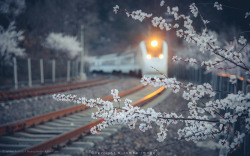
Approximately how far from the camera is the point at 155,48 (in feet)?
42.5

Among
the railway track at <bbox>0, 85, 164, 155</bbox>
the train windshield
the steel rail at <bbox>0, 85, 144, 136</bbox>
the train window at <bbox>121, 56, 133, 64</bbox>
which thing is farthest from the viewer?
the train window at <bbox>121, 56, 133, 64</bbox>

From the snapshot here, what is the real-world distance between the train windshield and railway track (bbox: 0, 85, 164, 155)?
7723 mm

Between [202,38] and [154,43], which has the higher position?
[154,43]

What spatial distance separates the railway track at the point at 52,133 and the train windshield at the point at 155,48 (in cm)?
772

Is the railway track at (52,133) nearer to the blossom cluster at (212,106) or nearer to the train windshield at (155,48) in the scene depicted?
the blossom cluster at (212,106)

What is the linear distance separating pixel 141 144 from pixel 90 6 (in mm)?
32550

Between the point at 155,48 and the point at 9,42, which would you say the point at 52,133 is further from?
the point at 9,42

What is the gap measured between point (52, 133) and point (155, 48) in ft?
31.9

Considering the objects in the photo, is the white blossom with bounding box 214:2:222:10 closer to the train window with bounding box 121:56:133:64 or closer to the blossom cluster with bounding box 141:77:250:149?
the blossom cluster with bounding box 141:77:250:149

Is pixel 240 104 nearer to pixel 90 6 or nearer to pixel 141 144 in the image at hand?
pixel 141 144

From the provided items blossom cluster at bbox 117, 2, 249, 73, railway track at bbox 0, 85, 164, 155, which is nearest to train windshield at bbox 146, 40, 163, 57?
railway track at bbox 0, 85, 164, 155

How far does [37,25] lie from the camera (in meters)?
21.7

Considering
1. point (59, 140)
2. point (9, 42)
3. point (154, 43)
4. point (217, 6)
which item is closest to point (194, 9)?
point (217, 6)

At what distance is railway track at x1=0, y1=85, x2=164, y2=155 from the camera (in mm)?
3831
